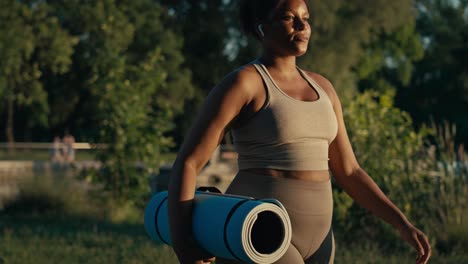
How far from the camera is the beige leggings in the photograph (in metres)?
2.60

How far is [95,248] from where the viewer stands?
864cm

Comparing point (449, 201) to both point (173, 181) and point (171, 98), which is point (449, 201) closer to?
point (173, 181)

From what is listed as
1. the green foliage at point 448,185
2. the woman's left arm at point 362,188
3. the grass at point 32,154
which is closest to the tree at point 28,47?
the grass at point 32,154

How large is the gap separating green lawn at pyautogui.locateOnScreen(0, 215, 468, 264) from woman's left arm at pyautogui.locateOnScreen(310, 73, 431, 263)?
4.68 m

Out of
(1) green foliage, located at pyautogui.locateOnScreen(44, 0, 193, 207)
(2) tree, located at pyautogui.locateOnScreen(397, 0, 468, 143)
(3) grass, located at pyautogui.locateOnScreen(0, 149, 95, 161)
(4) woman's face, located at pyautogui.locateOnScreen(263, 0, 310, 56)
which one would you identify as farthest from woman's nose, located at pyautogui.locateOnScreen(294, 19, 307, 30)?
(2) tree, located at pyautogui.locateOnScreen(397, 0, 468, 143)

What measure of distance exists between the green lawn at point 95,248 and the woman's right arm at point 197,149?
5.02m

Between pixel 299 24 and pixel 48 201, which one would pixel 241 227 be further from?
pixel 48 201

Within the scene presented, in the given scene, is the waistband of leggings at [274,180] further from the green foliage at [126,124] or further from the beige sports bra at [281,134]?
the green foliage at [126,124]

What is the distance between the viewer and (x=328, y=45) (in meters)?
34.4

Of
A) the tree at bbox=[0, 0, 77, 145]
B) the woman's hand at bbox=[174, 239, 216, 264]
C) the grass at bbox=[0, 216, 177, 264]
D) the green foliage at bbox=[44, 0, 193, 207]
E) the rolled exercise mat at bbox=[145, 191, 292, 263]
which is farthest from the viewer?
the tree at bbox=[0, 0, 77, 145]

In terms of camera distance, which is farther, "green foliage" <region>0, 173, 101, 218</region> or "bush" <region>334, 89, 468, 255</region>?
"green foliage" <region>0, 173, 101, 218</region>

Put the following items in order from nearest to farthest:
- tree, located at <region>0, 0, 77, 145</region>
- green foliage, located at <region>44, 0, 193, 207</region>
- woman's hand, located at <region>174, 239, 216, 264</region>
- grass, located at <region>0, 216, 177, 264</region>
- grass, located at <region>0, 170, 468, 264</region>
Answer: woman's hand, located at <region>174, 239, 216, 264</region>, grass, located at <region>0, 216, 177, 264</region>, grass, located at <region>0, 170, 468, 264</region>, green foliage, located at <region>44, 0, 193, 207</region>, tree, located at <region>0, 0, 77, 145</region>

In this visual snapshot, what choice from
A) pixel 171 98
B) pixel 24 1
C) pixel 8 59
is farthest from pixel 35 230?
pixel 171 98

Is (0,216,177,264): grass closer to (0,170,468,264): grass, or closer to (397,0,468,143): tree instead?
(0,170,468,264): grass
